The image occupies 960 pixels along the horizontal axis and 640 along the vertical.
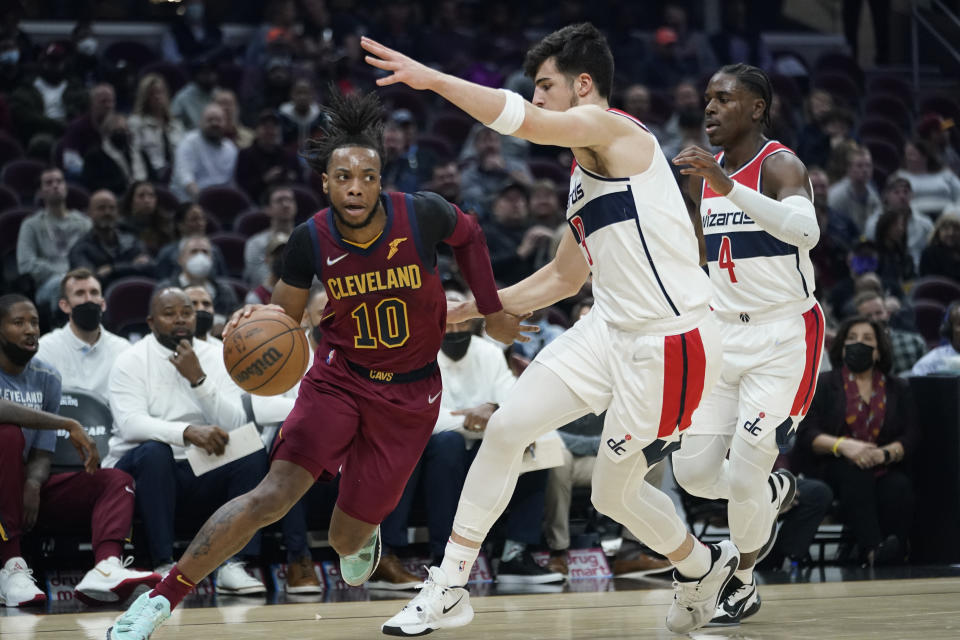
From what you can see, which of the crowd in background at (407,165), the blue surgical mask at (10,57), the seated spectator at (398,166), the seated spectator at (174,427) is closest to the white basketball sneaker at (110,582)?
the seated spectator at (174,427)

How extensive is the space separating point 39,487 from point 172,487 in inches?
28.2

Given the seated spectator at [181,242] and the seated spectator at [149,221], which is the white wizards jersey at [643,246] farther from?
the seated spectator at [149,221]

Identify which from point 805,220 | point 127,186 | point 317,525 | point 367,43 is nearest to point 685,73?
point 127,186

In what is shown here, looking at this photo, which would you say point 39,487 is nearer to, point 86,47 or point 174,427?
point 174,427

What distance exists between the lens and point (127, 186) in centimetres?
1138

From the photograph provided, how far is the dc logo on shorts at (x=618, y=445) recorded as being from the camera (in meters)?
4.61

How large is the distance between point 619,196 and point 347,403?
1330 millimetres

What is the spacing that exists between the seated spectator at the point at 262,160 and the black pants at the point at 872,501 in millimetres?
6230

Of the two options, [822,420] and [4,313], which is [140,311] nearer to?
[4,313]

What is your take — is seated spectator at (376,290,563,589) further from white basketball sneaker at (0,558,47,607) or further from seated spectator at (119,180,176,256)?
seated spectator at (119,180,176,256)

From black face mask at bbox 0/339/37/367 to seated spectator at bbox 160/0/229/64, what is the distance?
7990 millimetres

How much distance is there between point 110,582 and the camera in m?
6.34

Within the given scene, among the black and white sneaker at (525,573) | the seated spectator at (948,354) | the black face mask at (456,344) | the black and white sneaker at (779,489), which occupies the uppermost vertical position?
the black face mask at (456,344)

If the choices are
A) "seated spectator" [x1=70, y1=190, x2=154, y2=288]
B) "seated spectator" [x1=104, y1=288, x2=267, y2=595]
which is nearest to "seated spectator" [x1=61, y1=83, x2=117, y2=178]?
"seated spectator" [x1=70, y1=190, x2=154, y2=288]
